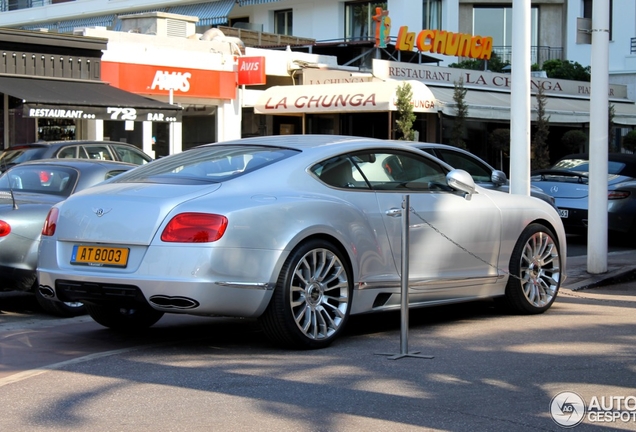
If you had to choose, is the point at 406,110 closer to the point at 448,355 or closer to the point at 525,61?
the point at 525,61

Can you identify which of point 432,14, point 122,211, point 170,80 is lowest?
point 122,211

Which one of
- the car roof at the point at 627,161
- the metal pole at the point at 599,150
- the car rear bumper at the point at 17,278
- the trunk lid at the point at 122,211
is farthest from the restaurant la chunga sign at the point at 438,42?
the trunk lid at the point at 122,211

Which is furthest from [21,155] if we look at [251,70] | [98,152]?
[251,70]

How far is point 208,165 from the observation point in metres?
6.66

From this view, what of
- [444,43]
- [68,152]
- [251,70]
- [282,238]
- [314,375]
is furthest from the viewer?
[444,43]

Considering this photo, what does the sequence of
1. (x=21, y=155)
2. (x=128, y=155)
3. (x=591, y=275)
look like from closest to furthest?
(x=591, y=275), (x=21, y=155), (x=128, y=155)

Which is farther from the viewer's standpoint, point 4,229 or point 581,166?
point 581,166

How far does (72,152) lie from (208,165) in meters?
6.97

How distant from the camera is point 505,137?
86.4 ft

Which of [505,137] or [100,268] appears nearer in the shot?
[100,268]

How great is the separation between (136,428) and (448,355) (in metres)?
2.39

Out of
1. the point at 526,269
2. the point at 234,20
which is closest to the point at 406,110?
the point at 526,269

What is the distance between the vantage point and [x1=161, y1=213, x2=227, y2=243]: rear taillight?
583 cm

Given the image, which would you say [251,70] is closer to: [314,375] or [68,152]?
[68,152]
